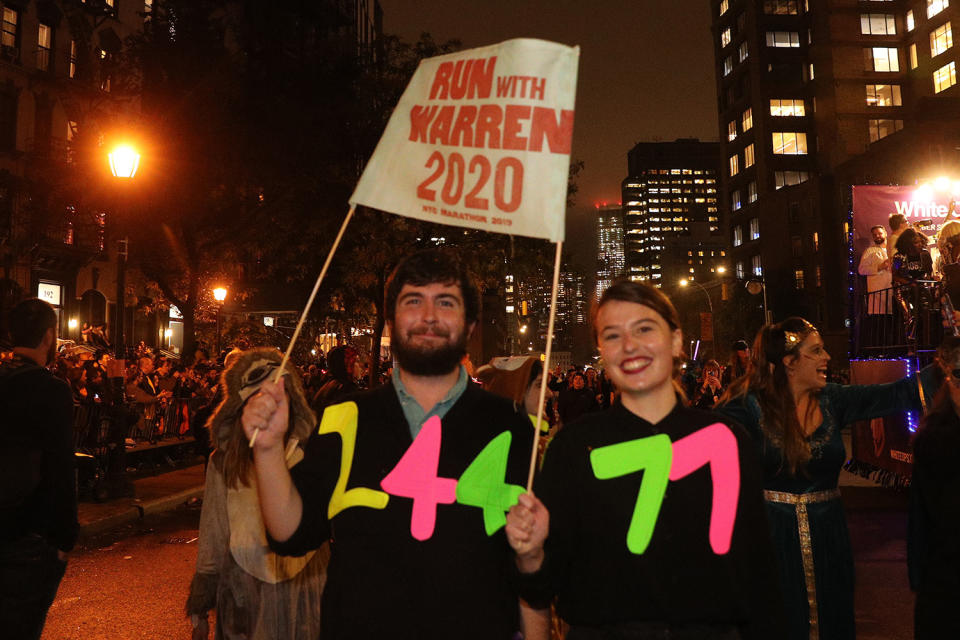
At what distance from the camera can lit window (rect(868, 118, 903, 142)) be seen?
209ft

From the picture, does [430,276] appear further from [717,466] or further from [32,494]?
[32,494]

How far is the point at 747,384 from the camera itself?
452 centimetres

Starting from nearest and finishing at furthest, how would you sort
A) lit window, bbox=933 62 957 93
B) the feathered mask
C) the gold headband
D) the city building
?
the feathered mask → the gold headband → the city building → lit window, bbox=933 62 957 93

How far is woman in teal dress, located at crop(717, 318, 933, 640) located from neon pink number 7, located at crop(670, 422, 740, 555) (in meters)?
1.62

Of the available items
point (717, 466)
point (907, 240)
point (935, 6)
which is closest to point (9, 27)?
point (907, 240)

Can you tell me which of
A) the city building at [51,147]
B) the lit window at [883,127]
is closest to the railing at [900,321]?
the city building at [51,147]

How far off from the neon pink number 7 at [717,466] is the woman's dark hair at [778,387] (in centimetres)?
170

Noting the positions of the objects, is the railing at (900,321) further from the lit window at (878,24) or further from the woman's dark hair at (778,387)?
the lit window at (878,24)

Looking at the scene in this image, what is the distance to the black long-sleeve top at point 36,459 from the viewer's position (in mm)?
3439

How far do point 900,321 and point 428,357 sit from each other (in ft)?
27.4

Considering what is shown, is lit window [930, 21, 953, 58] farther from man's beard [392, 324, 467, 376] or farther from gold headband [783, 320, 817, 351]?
man's beard [392, 324, 467, 376]

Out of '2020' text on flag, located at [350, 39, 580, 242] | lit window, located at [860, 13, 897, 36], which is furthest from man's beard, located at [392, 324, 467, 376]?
lit window, located at [860, 13, 897, 36]

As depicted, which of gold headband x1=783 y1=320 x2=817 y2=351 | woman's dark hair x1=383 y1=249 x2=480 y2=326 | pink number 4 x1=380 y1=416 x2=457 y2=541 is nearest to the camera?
pink number 4 x1=380 y1=416 x2=457 y2=541

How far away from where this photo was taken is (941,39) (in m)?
56.6
